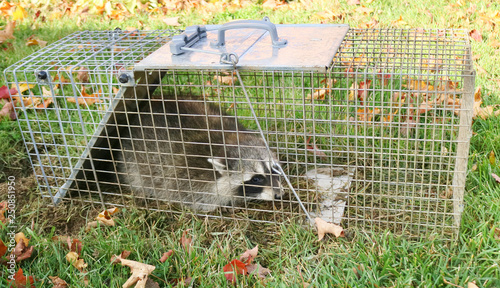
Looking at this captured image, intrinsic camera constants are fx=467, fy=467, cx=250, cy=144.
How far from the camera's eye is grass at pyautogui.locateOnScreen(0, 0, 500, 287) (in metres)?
2.30

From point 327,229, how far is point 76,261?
4.54 feet

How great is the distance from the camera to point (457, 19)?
5.09 meters

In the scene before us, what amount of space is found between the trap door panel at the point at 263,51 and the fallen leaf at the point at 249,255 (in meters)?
1.00

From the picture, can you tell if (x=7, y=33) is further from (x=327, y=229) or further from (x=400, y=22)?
(x=327, y=229)

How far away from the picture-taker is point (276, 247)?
2.64 meters

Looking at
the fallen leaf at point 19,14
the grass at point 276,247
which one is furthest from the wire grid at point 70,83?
the fallen leaf at point 19,14

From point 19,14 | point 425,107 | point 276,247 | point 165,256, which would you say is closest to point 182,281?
point 165,256

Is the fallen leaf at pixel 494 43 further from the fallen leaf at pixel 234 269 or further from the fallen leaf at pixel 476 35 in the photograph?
the fallen leaf at pixel 234 269

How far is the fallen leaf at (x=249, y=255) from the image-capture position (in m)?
2.54

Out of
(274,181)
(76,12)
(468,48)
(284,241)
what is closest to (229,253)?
(284,241)

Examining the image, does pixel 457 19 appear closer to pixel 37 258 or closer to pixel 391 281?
pixel 391 281

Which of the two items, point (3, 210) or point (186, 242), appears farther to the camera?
point (3, 210)

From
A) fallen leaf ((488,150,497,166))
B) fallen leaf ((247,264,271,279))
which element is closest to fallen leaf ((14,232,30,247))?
fallen leaf ((247,264,271,279))

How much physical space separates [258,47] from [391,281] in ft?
4.64
